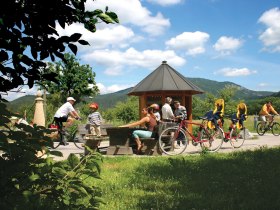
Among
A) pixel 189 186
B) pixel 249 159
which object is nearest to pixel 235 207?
pixel 189 186

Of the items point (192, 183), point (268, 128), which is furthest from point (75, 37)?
point (268, 128)

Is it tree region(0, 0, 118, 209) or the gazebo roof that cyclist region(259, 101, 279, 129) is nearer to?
the gazebo roof

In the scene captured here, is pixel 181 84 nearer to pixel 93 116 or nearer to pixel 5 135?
pixel 93 116

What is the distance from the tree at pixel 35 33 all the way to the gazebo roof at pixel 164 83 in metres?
15.8

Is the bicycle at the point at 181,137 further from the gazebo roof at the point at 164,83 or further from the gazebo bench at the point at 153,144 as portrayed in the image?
the gazebo roof at the point at 164,83

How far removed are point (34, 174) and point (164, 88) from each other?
1576cm

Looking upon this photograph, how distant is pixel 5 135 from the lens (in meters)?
2.94

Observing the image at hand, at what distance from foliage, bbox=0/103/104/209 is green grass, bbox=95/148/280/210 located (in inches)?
23.2

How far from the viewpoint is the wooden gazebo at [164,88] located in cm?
1903

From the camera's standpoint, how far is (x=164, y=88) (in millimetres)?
18797

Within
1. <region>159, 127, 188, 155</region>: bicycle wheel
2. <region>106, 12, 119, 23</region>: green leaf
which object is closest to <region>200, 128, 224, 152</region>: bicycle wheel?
<region>159, 127, 188, 155</region>: bicycle wheel

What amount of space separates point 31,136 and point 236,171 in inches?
247

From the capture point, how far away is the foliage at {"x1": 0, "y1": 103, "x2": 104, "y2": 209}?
9.80ft

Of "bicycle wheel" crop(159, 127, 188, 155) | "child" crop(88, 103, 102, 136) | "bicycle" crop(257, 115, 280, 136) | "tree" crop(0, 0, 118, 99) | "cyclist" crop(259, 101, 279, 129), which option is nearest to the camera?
"tree" crop(0, 0, 118, 99)
